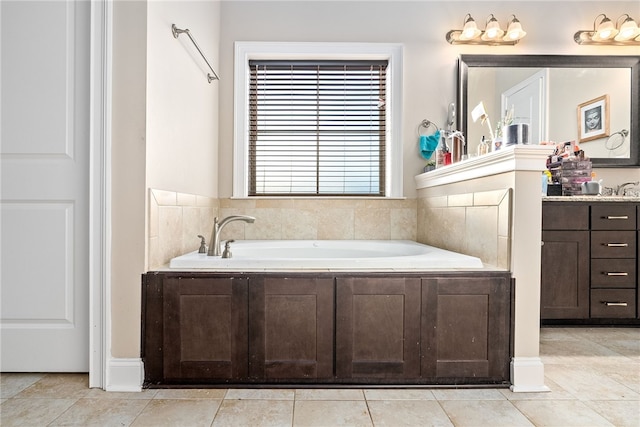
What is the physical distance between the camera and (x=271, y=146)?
9.73 feet

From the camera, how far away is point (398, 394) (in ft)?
5.29

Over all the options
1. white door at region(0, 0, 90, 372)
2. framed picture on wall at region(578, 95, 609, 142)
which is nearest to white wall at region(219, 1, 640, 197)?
framed picture on wall at region(578, 95, 609, 142)

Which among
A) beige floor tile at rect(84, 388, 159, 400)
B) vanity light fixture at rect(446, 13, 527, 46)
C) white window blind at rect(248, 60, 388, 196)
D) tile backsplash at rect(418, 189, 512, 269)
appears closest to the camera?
beige floor tile at rect(84, 388, 159, 400)

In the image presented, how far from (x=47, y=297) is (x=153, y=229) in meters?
0.60

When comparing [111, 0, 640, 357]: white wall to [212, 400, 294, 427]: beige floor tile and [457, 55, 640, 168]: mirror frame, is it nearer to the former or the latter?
[457, 55, 640, 168]: mirror frame

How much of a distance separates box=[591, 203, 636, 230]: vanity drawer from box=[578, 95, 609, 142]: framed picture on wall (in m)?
0.61

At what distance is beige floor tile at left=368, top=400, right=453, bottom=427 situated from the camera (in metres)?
1.40

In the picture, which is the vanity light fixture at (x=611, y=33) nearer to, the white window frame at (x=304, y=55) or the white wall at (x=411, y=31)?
the white wall at (x=411, y=31)

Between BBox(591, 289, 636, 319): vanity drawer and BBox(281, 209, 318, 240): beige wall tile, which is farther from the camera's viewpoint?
BBox(281, 209, 318, 240): beige wall tile

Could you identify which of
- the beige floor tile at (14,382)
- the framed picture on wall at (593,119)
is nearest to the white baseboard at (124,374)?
the beige floor tile at (14,382)

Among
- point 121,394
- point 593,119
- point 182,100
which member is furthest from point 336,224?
point 593,119

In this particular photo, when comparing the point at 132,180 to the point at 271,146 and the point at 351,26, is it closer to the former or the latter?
the point at 271,146

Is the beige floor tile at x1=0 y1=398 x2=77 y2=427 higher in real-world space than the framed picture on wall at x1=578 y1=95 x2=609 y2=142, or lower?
lower

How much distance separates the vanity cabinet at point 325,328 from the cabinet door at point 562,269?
3.61ft
